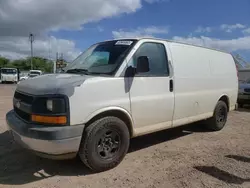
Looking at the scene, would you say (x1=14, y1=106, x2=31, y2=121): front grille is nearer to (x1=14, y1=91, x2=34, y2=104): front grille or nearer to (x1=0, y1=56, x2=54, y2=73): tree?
(x1=14, y1=91, x2=34, y2=104): front grille

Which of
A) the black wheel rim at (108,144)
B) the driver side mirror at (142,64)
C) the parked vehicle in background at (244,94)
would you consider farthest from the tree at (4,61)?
the black wheel rim at (108,144)

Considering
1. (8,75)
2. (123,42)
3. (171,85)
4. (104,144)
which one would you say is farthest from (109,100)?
(8,75)

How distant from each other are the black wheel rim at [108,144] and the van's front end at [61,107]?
37cm

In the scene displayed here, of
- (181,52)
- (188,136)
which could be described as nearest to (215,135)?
(188,136)

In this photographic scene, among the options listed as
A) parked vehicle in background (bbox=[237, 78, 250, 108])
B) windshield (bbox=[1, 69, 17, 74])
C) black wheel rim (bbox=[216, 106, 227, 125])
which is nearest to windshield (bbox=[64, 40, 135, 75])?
black wheel rim (bbox=[216, 106, 227, 125])

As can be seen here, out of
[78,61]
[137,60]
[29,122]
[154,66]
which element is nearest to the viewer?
[29,122]

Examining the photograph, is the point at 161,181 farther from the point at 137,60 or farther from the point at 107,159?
the point at 137,60

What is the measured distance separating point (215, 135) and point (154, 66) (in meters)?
2.70

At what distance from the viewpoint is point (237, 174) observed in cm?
380

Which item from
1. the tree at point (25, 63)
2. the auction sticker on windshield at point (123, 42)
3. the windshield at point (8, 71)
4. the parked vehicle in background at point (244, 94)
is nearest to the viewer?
the auction sticker on windshield at point (123, 42)

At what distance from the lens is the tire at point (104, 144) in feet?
11.8

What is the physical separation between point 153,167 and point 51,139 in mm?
1679

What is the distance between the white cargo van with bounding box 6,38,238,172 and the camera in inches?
132

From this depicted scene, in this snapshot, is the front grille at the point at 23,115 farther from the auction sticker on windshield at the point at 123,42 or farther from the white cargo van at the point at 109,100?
the auction sticker on windshield at the point at 123,42
